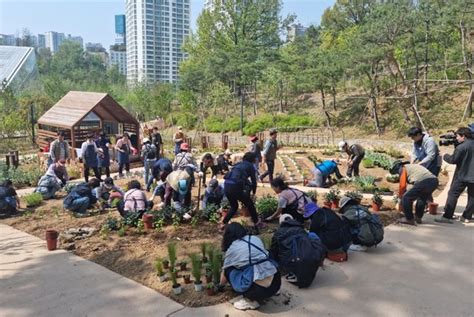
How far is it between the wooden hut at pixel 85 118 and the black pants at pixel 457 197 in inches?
503

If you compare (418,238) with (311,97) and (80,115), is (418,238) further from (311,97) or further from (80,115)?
(311,97)

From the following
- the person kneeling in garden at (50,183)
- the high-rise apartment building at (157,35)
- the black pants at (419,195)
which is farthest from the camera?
the high-rise apartment building at (157,35)

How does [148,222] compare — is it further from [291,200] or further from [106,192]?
[291,200]

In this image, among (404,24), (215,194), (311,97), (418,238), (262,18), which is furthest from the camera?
(262,18)

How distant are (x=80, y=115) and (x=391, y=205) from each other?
1230cm

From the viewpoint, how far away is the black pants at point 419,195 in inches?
264

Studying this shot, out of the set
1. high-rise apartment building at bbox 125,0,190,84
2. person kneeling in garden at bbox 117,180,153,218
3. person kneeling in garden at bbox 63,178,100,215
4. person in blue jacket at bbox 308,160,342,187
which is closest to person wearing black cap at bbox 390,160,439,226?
person in blue jacket at bbox 308,160,342,187

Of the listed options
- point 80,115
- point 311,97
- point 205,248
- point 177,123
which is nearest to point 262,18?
point 311,97

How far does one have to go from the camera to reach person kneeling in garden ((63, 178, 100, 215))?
27.1 feet

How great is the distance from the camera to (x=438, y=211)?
313 inches

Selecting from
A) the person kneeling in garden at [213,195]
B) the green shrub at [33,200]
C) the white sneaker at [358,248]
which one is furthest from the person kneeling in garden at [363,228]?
the green shrub at [33,200]

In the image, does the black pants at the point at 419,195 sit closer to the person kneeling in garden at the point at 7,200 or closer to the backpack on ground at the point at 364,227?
the backpack on ground at the point at 364,227

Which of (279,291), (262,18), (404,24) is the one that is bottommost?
(279,291)

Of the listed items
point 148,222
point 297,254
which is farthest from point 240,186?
point 297,254
